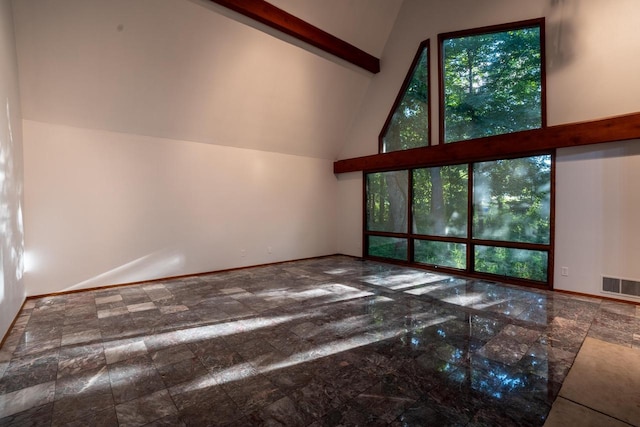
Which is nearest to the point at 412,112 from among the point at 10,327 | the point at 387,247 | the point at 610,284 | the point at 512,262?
A: the point at 387,247

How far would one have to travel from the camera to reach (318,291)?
14.6 feet

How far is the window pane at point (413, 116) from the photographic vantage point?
19.2 feet

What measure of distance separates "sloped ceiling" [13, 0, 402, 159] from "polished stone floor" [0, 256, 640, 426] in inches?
110

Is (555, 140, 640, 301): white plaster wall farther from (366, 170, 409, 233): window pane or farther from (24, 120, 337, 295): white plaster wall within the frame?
(24, 120, 337, 295): white plaster wall

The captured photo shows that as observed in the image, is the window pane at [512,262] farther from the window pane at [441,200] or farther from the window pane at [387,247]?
the window pane at [387,247]

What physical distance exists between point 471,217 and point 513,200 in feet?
2.32

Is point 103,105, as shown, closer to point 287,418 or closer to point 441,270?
point 287,418

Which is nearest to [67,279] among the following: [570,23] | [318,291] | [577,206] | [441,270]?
[318,291]

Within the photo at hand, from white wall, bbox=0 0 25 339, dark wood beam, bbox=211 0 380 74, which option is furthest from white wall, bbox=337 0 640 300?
white wall, bbox=0 0 25 339

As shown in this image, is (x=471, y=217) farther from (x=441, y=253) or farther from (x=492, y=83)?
(x=492, y=83)

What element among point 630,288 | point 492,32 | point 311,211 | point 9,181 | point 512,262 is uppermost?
point 492,32

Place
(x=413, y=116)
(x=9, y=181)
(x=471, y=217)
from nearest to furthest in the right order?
(x=9, y=181) → (x=471, y=217) → (x=413, y=116)

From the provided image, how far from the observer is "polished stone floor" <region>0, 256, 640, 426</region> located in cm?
183

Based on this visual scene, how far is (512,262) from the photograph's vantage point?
485 cm
